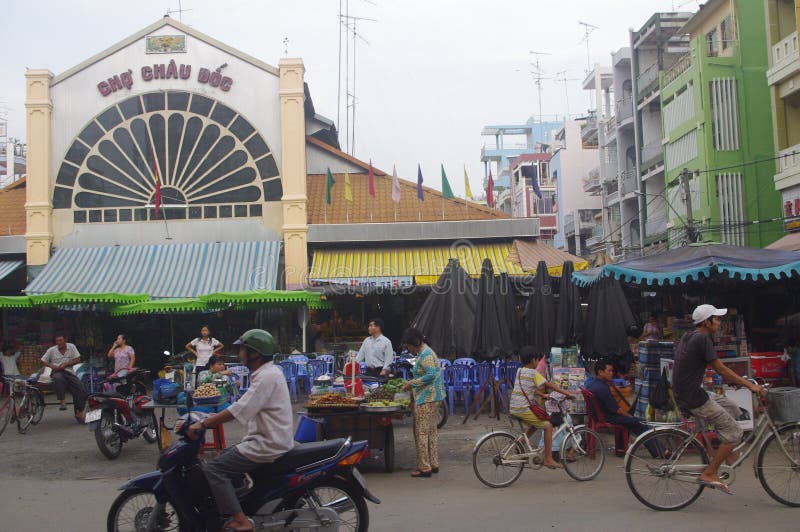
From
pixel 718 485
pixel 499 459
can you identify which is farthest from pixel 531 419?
pixel 718 485

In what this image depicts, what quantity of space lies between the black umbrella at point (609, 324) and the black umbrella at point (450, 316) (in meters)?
1.98

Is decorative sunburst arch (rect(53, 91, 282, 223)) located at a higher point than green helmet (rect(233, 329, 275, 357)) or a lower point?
higher

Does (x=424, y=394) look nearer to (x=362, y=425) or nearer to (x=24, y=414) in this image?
(x=362, y=425)

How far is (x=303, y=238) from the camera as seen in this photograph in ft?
68.7

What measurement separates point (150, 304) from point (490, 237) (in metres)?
9.41

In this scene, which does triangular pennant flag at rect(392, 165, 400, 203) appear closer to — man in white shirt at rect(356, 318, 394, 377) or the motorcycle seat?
man in white shirt at rect(356, 318, 394, 377)

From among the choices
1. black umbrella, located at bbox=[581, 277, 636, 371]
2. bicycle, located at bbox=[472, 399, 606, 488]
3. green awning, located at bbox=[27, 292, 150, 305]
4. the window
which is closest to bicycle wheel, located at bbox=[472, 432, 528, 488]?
bicycle, located at bbox=[472, 399, 606, 488]

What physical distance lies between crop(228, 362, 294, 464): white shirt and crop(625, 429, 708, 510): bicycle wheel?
3.10 metres

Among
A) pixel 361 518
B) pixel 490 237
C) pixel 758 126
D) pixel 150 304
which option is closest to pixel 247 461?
pixel 361 518

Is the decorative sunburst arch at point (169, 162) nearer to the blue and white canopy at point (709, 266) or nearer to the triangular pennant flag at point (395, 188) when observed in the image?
the triangular pennant flag at point (395, 188)

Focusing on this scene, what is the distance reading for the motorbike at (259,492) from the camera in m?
5.19

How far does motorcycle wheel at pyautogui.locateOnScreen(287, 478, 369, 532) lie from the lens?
5.41 meters

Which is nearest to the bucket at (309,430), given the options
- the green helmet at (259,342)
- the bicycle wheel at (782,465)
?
the green helmet at (259,342)

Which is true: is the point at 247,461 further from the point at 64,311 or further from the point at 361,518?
the point at 64,311
